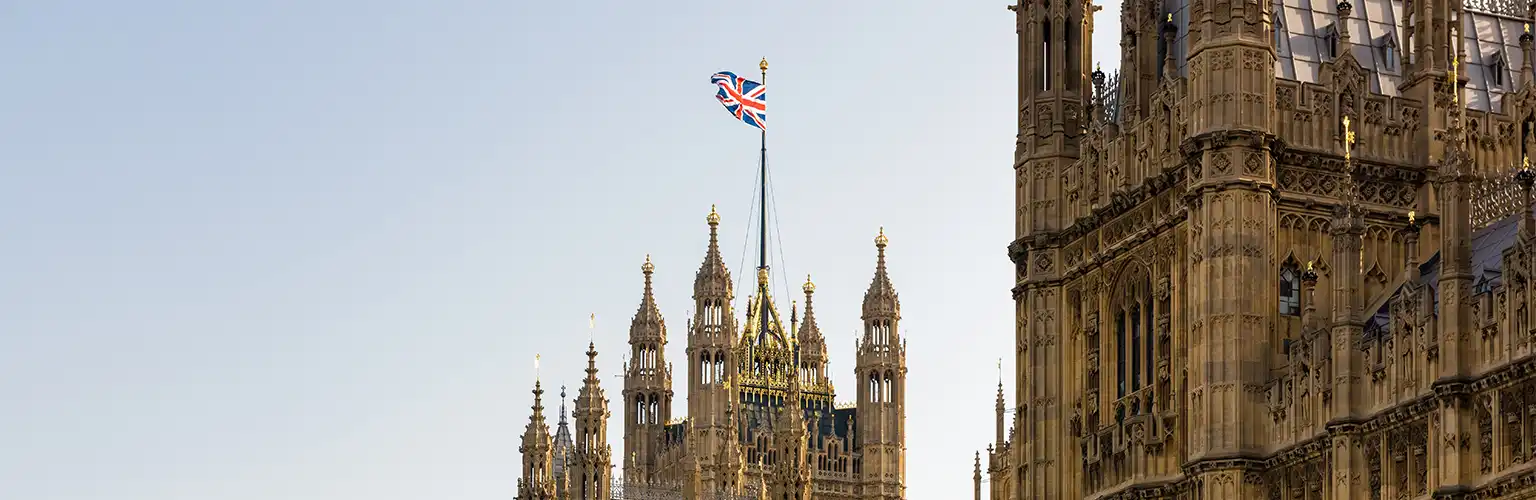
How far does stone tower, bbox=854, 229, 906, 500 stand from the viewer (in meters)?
166

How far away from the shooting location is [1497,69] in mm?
72062

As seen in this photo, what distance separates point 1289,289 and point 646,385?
3954 inches

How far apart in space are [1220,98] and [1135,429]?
23.6ft

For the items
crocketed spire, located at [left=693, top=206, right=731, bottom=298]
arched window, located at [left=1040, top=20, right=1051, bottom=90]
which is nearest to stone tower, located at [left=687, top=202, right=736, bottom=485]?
crocketed spire, located at [left=693, top=206, right=731, bottom=298]

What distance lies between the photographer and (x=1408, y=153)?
67812 mm

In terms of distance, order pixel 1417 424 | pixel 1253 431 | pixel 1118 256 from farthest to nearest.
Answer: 1. pixel 1118 256
2. pixel 1253 431
3. pixel 1417 424

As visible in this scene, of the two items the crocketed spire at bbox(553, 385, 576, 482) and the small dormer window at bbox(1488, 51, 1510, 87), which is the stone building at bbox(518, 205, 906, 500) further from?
the small dormer window at bbox(1488, 51, 1510, 87)

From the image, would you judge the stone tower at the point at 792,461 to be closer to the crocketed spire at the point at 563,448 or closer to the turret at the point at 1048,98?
the crocketed spire at the point at 563,448

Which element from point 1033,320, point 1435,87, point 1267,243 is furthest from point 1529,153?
point 1033,320

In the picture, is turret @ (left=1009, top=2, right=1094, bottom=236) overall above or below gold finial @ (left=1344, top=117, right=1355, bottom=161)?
above

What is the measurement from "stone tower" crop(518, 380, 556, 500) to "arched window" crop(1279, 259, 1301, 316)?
218 feet

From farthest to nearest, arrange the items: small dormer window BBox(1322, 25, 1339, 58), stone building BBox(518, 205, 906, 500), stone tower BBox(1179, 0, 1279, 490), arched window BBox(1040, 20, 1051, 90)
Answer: stone building BBox(518, 205, 906, 500)
arched window BBox(1040, 20, 1051, 90)
small dormer window BBox(1322, 25, 1339, 58)
stone tower BBox(1179, 0, 1279, 490)

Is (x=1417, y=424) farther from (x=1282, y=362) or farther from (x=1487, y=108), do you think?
(x=1487, y=108)

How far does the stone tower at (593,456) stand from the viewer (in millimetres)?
137250
